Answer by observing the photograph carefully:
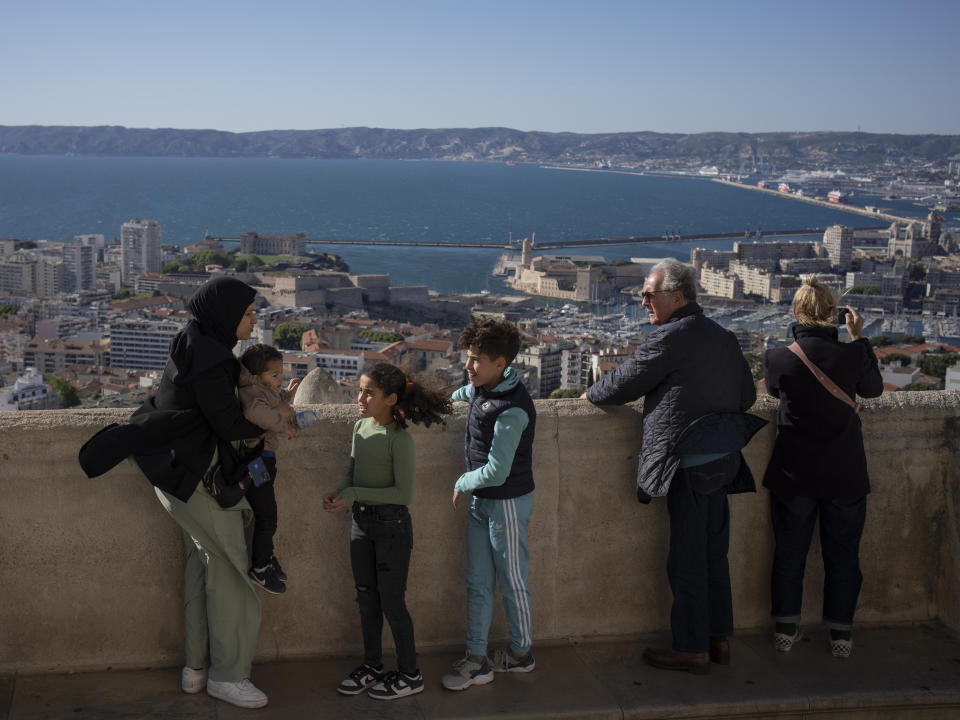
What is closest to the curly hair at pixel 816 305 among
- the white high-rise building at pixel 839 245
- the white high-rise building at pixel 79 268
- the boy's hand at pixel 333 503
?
the boy's hand at pixel 333 503

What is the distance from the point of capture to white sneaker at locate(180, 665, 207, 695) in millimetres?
2096

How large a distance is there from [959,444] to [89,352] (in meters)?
42.2

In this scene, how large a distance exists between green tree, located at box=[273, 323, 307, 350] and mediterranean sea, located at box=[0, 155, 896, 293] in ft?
67.2

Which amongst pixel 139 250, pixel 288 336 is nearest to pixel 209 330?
pixel 288 336

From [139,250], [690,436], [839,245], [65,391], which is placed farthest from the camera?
[839,245]

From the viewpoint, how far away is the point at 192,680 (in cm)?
210

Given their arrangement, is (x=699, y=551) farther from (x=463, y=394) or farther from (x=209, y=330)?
(x=209, y=330)

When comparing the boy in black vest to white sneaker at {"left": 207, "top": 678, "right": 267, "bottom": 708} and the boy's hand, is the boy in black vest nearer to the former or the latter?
the boy's hand

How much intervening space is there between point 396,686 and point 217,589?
1.27 feet

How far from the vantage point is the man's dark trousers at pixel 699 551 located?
2.21 metres

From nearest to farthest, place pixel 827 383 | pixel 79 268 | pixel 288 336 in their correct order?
pixel 827 383 → pixel 288 336 → pixel 79 268

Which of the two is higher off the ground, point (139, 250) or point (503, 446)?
point (503, 446)

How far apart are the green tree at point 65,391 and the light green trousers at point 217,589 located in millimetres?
30659

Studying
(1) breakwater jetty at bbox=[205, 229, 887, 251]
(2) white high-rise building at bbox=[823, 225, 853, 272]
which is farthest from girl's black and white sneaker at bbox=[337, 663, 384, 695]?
(2) white high-rise building at bbox=[823, 225, 853, 272]
